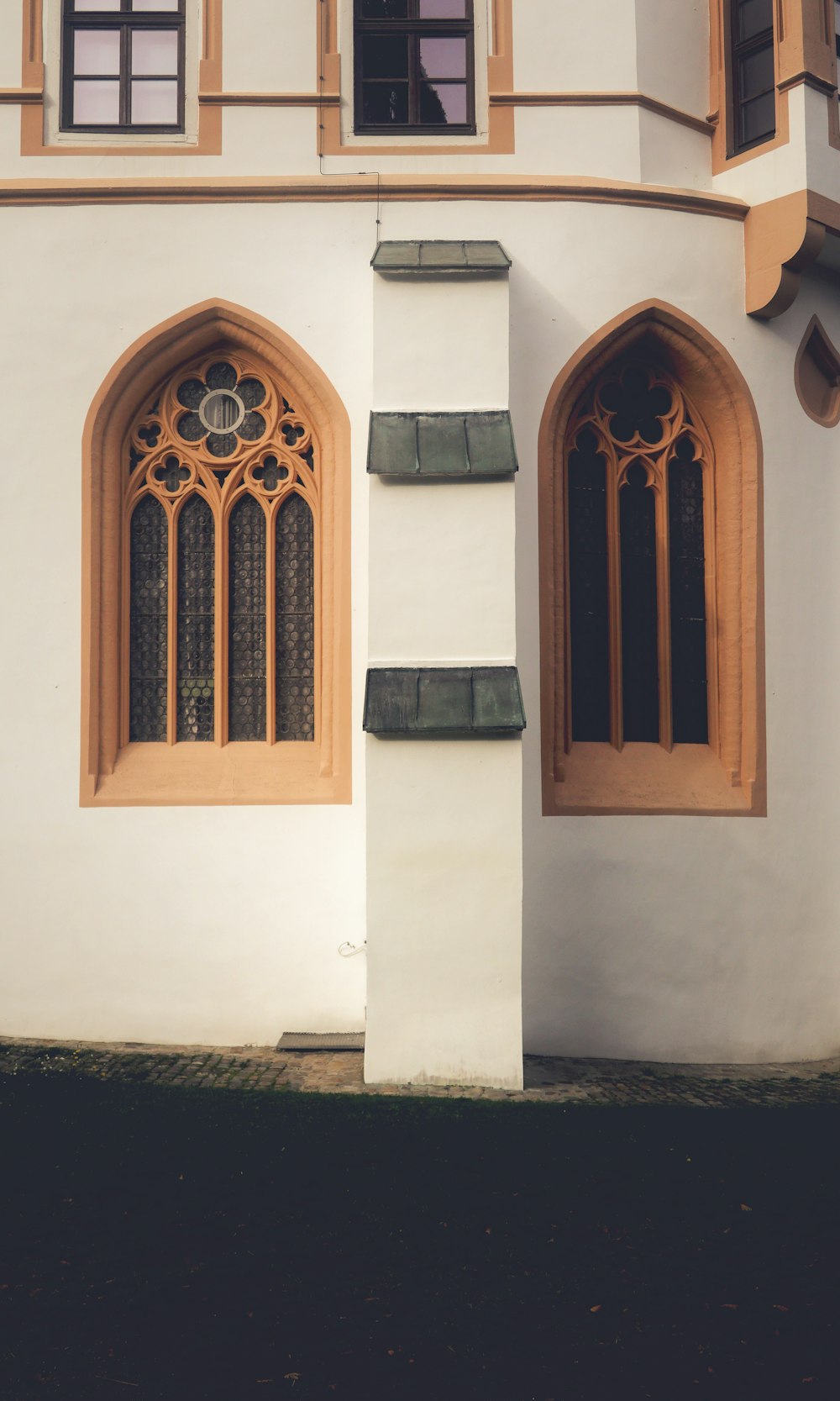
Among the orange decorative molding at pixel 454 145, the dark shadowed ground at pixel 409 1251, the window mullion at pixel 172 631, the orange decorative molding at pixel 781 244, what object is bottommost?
the dark shadowed ground at pixel 409 1251

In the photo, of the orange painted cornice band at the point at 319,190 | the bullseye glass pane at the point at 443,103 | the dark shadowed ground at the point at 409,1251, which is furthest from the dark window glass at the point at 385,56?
the dark shadowed ground at the point at 409,1251

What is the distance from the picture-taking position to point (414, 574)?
847 centimetres

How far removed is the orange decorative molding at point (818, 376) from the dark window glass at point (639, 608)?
1.51m

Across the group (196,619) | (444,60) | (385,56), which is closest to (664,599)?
(196,619)

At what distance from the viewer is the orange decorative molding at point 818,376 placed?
10258 mm

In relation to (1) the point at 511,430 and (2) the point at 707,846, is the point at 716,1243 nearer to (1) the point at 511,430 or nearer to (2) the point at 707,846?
(2) the point at 707,846

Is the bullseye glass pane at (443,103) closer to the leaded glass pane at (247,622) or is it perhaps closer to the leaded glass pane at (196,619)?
the leaded glass pane at (247,622)

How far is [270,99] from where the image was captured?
32.0 ft

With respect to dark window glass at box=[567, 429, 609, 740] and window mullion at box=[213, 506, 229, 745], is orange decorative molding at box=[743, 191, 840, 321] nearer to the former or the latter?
dark window glass at box=[567, 429, 609, 740]

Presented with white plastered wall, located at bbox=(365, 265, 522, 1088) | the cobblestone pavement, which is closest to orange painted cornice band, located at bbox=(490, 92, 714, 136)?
white plastered wall, located at bbox=(365, 265, 522, 1088)

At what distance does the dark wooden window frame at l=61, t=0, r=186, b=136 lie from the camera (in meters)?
9.90

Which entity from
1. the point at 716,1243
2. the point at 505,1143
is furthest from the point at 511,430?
the point at 716,1243

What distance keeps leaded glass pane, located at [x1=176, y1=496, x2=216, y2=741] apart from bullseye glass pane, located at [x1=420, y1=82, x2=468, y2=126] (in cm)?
347

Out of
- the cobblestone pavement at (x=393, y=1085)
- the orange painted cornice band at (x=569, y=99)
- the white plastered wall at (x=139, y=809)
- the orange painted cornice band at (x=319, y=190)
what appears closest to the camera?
the cobblestone pavement at (x=393, y=1085)
